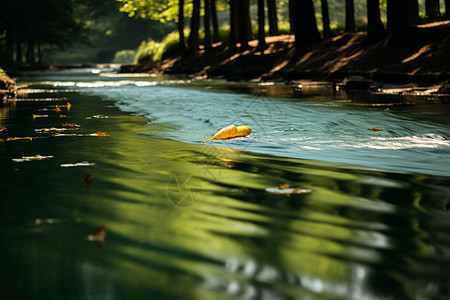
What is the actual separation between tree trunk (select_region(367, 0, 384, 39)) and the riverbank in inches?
14.1

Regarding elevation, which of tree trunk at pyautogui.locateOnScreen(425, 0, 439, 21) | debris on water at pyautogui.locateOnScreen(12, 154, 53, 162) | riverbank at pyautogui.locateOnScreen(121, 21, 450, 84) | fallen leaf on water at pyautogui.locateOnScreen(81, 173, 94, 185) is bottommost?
fallen leaf on water at pyautogui.locateOnScreen(81, 173, 94, 185)

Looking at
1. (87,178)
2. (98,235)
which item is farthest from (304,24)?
(98,235)

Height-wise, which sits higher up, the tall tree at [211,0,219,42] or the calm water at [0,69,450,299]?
the tall tree at [211,0,219,42]

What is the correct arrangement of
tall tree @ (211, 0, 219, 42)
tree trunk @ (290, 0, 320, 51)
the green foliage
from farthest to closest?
the green foliage → tall tree @ (211, 0, 219, 42) → tree trunk @ (290, 0, 320, 51)

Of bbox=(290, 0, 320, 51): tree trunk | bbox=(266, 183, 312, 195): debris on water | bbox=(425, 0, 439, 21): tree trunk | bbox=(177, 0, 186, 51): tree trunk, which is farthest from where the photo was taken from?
bbox=(177, 0, 186, 51): tree trunk

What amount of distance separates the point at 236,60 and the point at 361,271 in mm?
24289

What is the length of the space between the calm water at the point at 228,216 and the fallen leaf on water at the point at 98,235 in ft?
0.14

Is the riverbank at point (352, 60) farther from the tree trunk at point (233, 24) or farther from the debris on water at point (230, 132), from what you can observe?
the debris on water at point (230, 132)

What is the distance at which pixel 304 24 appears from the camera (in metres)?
23.1

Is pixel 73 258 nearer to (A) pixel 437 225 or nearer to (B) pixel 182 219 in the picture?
(B) pixel 182 219

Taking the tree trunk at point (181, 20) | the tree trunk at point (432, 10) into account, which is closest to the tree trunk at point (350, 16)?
the tree trunk at point (432, 10)

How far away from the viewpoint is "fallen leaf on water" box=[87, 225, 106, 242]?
9.27 feet

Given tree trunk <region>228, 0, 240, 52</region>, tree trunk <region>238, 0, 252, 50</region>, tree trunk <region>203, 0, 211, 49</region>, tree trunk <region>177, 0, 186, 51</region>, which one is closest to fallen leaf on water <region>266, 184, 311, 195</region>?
tree trunk <region>238, 0, 252, 50</region>

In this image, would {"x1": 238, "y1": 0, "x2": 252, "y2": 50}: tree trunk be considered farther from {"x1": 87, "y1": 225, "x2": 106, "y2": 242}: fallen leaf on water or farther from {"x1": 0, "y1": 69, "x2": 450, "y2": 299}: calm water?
{"x1": 87, "y1": 225, "x2": 106, "y2": 242}: fallen leaf on water
